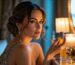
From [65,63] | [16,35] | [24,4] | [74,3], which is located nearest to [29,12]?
[24,4]

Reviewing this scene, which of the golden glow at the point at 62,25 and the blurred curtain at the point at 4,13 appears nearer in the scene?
the golden glow at the point at 62,25

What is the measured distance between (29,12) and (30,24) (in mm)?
69

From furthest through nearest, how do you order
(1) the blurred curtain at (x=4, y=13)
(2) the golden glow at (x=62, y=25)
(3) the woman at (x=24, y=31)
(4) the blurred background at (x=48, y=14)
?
(1) the blurred curtain at (x=4, y=13) < (4) the blurred background at (x=48, y=14) < (2) the golden glow at (x=62, y=25) < (3) the woman at (x=24, y=31)

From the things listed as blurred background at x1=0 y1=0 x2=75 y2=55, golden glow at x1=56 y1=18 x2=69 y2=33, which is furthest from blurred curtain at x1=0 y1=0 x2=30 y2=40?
golden glow at x1=56 y1=18 x2=69 y2=33

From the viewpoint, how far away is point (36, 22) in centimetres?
109

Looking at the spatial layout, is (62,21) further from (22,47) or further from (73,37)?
(22,47)

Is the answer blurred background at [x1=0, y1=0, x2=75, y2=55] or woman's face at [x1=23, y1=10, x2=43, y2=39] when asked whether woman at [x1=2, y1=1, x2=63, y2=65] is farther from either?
blurred background at [x1=0, y1=0, x2=75, y2=55]

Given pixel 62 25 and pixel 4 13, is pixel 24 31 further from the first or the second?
pixel 4 13

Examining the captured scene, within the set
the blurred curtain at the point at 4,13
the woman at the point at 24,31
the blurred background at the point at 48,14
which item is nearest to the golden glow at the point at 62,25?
the blurred background at the point at 48,14

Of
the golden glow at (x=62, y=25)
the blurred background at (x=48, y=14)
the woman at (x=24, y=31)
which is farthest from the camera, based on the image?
the blurred background at (x=48, y=14)

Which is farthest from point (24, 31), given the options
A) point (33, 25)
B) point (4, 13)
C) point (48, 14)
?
point (4, 13)

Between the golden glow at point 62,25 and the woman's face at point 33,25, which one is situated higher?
the woman's face at point 33,25

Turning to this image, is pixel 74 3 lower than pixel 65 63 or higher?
higher

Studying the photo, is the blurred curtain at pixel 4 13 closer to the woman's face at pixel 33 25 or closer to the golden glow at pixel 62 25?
the golden glow at pixel 62 25
